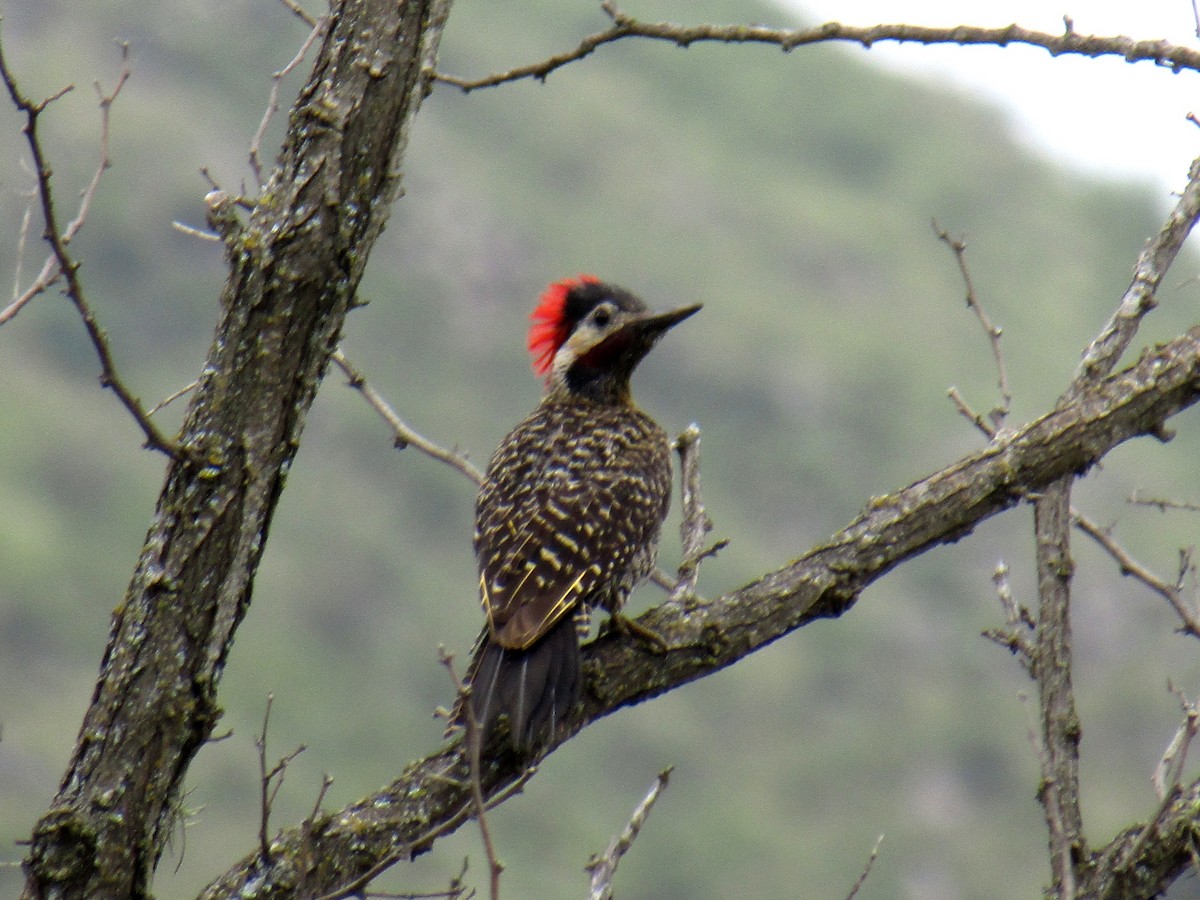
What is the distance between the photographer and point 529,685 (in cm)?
449

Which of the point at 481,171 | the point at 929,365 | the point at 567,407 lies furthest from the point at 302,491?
the point at 567,407

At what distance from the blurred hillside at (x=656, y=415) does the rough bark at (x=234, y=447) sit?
25.9 metres

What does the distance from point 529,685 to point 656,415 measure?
1756 inches

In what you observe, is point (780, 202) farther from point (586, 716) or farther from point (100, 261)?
point (586, 716)

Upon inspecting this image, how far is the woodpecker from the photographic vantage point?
15.0 ft

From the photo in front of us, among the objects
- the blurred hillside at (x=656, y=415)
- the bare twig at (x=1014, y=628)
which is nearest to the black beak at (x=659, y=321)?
the bare twig at (x=1014, y=628)

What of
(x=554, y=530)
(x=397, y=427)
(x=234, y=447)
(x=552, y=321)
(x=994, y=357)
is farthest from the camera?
(x=552, y=321)

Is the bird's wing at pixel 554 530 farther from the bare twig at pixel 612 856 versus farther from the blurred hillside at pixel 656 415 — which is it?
the blurred hillside at pixel 656 415

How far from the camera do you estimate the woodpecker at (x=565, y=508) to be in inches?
180

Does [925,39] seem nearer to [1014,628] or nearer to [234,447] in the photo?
[1014,628]

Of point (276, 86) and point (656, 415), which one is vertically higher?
point (656, 415)

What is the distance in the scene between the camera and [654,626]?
459cm

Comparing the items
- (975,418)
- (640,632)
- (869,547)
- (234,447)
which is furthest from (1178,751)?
(234,447)

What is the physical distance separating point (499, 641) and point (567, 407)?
1.81 metres
